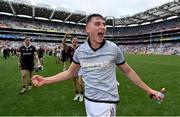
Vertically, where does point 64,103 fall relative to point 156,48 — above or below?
above

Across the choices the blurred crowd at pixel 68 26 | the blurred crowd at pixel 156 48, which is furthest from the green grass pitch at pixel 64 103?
the blurred crowd at pixel 68 26

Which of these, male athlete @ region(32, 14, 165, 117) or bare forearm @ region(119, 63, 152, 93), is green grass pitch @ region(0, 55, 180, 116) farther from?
male athlete @ region(32, 14, 165, 117)

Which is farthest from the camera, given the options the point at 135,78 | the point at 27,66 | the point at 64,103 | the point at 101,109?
the point at 27,66

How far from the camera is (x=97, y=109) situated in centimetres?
→ 327

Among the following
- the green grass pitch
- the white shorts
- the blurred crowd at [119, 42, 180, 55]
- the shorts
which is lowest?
the blurred crowd at [119, 42, 180, 55]

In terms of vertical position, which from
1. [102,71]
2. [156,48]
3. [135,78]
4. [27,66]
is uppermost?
[102,71]

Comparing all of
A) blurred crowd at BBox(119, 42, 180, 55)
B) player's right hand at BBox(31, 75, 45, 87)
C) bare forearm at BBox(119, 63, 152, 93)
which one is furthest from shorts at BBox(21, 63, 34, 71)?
blurred crowd at BBox(119, 42, 180, 55)

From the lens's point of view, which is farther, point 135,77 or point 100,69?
point 135,77

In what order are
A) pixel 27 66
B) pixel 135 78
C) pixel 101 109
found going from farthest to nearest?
pixel 27 66 < pixel 135 78 < pixel 101 109

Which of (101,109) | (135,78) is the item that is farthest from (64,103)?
(101,109)

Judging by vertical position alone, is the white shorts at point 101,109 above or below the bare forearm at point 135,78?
below

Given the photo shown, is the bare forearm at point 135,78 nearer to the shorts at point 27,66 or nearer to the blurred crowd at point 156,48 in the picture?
the shorts at point 27,66

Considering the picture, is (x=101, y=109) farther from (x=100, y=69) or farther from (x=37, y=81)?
(x=37, y=81)

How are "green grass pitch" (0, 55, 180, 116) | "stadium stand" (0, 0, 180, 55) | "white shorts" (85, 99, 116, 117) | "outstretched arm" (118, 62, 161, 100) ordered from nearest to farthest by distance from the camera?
"white shorts" (85, 99, 116, 117) < "outstretched arm" (118, 62, 161, 100) < "green grass pitch" (0, 55, 180, 116) < "stadium stand" (0, 0, 180, 55)
